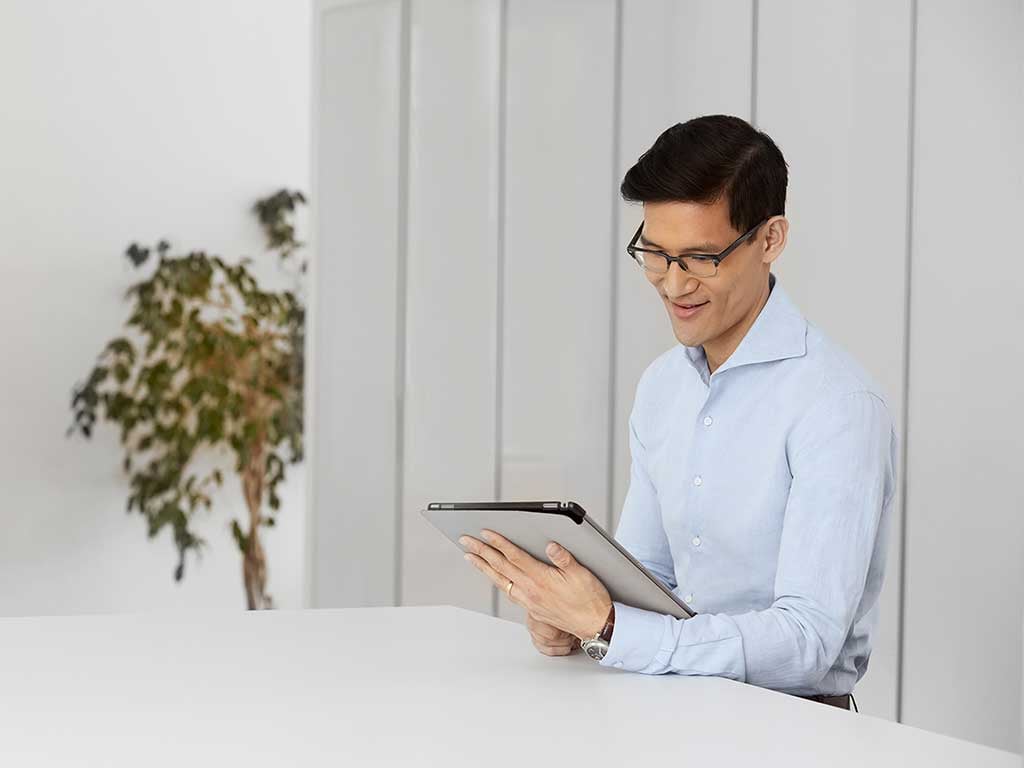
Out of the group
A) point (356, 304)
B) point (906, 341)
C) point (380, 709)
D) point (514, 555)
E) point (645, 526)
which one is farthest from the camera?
point (356, 304)

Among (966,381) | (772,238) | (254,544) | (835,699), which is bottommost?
(254,544)

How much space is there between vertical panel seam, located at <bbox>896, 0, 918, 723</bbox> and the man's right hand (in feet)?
5.17

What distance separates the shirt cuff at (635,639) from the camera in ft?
5.56

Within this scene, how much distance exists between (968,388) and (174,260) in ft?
11.1

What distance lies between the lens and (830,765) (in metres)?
1.28

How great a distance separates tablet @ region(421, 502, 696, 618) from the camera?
5.22 feet

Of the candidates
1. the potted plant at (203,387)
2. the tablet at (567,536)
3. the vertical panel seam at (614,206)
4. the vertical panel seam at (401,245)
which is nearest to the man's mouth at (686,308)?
the tablet at (567,536)

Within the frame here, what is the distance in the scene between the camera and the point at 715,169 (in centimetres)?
192

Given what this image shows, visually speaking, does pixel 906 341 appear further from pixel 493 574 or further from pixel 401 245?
pixel 401 245

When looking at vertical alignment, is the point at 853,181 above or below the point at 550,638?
above

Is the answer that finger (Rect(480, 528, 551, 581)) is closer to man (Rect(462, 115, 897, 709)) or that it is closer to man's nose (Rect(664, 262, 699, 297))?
man (Rect(462, 115, 897, 709))

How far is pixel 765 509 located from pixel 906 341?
135 cm

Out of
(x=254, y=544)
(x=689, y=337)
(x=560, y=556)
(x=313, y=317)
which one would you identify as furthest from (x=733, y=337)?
(x=254, y=544)

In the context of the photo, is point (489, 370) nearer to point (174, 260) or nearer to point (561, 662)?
point (174, 260)
